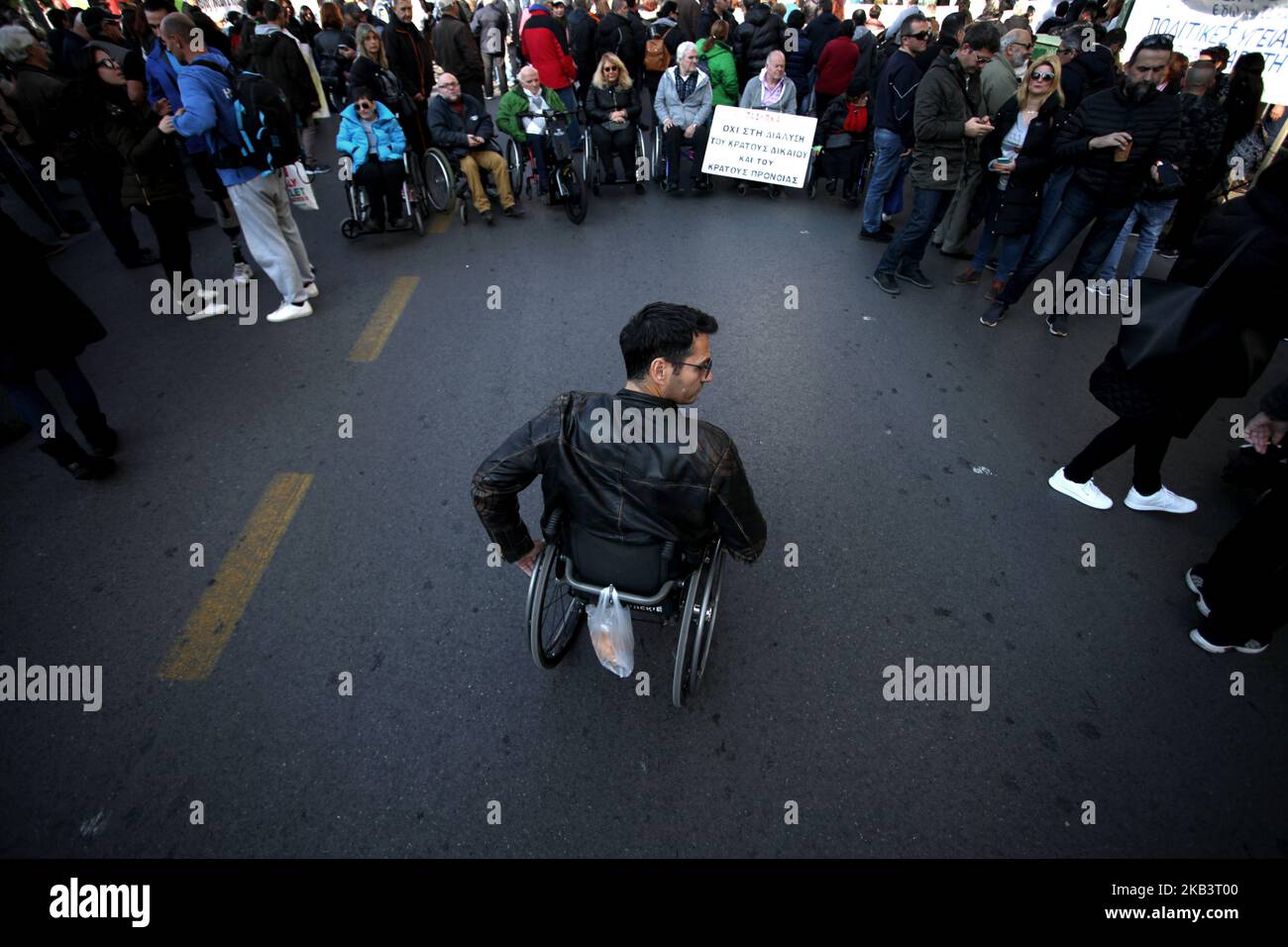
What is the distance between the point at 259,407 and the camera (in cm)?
408

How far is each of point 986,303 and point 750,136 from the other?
11.9 ft

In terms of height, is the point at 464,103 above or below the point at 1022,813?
above

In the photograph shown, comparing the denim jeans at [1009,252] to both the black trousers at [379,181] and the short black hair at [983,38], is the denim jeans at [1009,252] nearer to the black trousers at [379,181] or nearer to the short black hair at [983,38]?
the short black hair at [983,38]

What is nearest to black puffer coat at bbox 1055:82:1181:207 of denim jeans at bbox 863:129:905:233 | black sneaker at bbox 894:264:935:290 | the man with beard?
the man with beard

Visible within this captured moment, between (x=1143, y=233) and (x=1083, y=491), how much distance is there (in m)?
3.19

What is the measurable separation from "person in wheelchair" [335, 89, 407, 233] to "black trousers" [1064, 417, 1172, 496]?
646 cm

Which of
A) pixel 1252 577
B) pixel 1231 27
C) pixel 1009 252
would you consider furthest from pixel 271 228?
pixel 1231 27

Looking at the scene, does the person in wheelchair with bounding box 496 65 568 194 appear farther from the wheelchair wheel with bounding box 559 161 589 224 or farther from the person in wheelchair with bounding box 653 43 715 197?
the person in wheelchair with bounding box 653 43 715 197

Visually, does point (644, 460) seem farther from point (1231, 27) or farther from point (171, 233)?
point (1231, 27)

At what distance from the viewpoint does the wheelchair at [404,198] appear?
6.11 metres

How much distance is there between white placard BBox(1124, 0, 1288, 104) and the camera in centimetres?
492

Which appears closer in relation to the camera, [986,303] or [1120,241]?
[1120,241]
